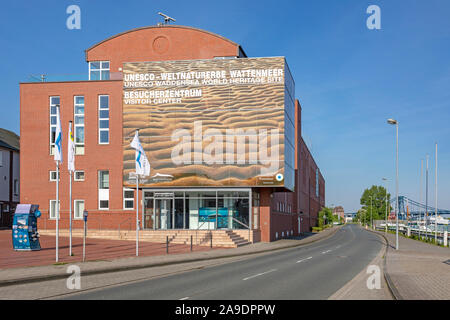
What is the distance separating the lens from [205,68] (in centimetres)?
4175

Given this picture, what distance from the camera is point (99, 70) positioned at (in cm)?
4819

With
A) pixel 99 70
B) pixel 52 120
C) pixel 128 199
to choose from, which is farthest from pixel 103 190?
pixel 99 70

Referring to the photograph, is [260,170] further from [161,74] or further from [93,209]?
[93,209]

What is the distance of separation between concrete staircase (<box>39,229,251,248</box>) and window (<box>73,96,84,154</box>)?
10.0m

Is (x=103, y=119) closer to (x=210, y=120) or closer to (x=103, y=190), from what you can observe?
(x=103, y=190)

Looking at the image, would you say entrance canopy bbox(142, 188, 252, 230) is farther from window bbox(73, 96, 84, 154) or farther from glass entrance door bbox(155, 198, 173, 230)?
window bbox(73, 96, 84, 154)

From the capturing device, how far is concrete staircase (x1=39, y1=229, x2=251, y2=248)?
119 feet

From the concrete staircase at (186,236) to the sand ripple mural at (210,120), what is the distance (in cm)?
430

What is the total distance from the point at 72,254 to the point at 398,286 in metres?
16.8

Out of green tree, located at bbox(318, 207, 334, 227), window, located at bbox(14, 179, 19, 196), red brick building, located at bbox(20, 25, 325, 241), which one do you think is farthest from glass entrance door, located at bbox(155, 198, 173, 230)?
green tree, located at bbox(318, 207, 334, 227)

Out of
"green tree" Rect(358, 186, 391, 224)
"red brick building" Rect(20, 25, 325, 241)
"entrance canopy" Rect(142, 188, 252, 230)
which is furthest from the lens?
"green tree" Rect(358, 186, 391, 224)

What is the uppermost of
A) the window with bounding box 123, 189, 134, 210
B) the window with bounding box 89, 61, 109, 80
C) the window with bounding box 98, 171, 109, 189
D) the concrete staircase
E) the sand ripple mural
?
the window with bounding box 89, 61, 109, 80

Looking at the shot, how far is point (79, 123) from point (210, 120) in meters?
13.9
